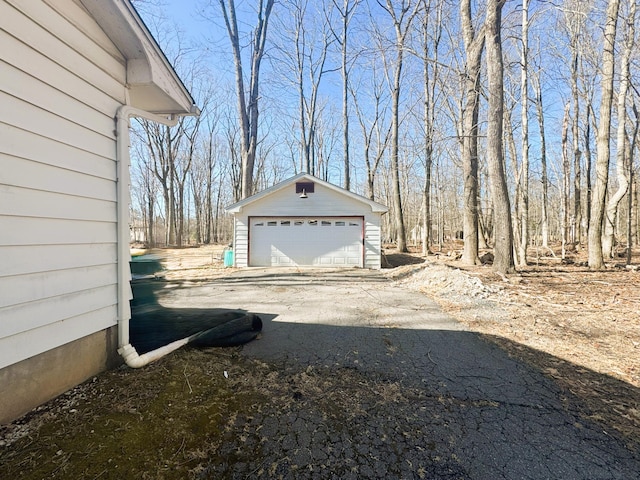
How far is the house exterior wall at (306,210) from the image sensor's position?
36.3ft

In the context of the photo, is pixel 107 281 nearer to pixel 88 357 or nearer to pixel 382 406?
pixel 88 357

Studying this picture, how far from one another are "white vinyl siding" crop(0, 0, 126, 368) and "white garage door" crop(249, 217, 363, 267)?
8.45m

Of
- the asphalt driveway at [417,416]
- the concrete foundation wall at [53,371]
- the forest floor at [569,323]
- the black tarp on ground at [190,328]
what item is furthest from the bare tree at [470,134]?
the concrete foundation wall at [53,371]

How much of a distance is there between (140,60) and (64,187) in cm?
153

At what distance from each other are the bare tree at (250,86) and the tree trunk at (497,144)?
8.72m

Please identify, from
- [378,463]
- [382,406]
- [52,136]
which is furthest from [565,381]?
[52,136]

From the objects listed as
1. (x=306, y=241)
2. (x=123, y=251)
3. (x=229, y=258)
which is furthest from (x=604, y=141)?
(x=229, y=258)

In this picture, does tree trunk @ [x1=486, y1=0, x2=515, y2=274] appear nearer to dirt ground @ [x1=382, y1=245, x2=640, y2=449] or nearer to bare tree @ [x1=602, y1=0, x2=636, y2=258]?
dirt ground @ [x1=382, y1=245, x2=640, y2=449]

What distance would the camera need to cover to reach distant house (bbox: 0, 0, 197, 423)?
186 cm

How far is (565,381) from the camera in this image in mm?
2555

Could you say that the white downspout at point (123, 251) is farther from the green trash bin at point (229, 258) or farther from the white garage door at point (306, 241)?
the green trash bin at point (229, 258)

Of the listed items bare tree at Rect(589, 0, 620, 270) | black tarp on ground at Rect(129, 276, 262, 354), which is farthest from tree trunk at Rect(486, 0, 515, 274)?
black tarp on ground at Rect(129, 276, 262, 354)

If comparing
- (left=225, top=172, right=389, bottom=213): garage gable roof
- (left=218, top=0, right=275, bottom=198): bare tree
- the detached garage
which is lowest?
A: the detached garage

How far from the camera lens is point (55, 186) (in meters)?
2.14
